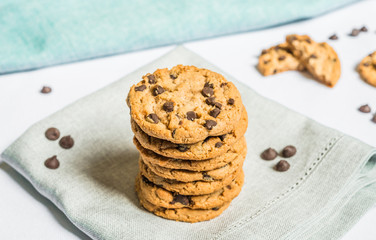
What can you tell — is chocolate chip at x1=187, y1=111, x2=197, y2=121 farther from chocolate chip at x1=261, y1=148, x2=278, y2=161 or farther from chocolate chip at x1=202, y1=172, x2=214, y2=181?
chocolate chip at x1=261, y1=148, x2=278, y2=161

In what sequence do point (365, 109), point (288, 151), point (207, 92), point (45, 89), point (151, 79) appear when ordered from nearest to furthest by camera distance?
point (207, 92), point (151, 79), point (288, 151), point (365, 109), point (45, 89)

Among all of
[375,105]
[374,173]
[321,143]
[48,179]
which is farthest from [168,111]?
[375,105]

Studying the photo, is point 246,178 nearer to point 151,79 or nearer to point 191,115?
point 191,115

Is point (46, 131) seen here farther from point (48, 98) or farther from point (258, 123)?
point (258, 123)

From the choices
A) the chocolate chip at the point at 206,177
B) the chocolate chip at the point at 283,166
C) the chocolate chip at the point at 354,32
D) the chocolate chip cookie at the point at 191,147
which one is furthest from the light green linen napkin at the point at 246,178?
the chocolate chip at the point at 354,32

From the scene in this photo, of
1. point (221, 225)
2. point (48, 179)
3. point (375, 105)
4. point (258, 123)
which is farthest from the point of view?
point (375, 105)

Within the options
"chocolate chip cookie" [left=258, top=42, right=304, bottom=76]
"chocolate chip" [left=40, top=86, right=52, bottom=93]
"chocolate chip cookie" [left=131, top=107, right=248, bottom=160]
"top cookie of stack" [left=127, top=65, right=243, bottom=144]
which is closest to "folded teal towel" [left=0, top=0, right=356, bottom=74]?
"chocolate chip" [left=40, top=86, right=52, bottom=93]

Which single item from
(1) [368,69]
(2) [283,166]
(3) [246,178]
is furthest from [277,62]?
(3) [246,178]
